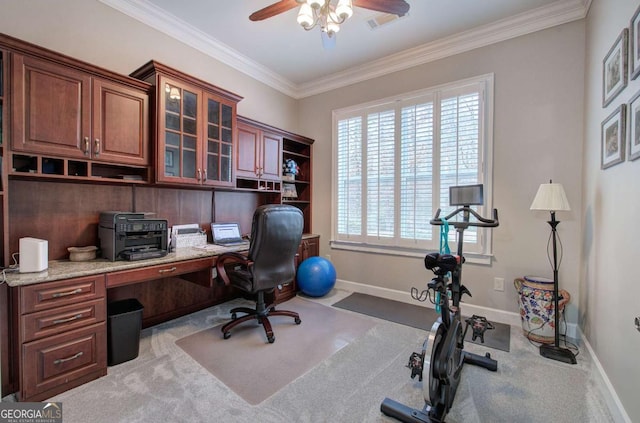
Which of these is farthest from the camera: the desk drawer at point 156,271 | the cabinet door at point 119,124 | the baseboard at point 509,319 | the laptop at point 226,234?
the laptop at point 226,234

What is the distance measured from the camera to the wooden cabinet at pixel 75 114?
1834 millimetres

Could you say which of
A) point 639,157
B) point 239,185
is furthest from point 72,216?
point 639,157

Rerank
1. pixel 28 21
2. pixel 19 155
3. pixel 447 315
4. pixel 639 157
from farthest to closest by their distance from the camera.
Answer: pixel 28 21 < pixel 19 155 < pixel 447 315 < pixel 639 157

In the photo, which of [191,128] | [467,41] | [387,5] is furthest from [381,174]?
[191,128]

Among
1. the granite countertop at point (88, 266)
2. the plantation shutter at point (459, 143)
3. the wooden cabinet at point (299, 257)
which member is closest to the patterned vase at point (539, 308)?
the plantation shutter at point (459, 143)

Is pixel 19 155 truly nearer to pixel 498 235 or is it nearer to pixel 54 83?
pixel 54 83

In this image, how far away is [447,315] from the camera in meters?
1.76

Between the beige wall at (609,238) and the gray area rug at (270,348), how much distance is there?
1717mm

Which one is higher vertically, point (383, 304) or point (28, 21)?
point (28, 21)

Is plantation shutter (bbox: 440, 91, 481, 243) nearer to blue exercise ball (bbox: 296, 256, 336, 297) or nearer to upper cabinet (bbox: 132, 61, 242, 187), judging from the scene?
blue exercise ball (bbox: 296, 256, 336, 297)

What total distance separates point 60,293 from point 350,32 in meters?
3.35

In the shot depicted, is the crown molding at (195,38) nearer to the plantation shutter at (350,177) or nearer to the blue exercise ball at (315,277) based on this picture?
the plantation shutter at (350,177)

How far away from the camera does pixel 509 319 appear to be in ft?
9.45

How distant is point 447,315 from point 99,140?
2763mm
